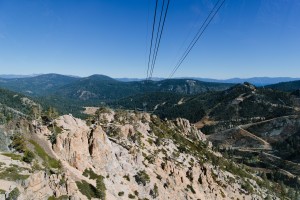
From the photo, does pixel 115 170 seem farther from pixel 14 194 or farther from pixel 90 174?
pixel 14 194

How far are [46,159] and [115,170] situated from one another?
19.9m

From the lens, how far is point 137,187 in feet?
226

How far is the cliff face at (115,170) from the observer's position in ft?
160

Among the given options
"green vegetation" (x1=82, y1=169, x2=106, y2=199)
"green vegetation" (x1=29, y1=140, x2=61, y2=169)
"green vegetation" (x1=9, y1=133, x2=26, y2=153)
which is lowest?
"green vegetation" (x1=82, y1=169, x2=106, y2=199)

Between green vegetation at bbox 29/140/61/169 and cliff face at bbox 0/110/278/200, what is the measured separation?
2000 millimetres

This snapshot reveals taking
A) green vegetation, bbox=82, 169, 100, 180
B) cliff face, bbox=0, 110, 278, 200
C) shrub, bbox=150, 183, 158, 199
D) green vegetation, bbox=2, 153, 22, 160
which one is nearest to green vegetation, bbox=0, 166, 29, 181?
cliff face, bbox=0, 110, 278, 200

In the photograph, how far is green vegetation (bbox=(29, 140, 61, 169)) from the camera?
2071 inches

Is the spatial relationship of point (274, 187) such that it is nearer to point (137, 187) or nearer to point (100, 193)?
point (137, 187)

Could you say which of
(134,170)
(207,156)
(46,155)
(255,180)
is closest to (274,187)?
(255,180)

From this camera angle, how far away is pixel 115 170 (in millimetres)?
69312

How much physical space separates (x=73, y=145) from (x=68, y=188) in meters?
16.3

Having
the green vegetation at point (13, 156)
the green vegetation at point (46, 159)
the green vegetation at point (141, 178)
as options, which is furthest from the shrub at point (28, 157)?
the green vegetation at point (141, 178)

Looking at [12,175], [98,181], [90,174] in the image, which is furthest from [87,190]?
[12,175]

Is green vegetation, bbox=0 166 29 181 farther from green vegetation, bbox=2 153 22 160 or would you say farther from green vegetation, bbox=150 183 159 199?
green vegetation, bbox=150 183 159 199
